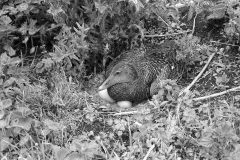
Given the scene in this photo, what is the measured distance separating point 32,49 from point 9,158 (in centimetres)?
153

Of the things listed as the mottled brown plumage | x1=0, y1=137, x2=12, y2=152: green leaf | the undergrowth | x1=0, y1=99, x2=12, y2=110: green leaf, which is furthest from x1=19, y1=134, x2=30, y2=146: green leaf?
the mottled brown plumage

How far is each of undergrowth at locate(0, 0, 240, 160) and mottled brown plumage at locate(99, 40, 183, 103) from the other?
13cm

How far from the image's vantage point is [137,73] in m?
4.81

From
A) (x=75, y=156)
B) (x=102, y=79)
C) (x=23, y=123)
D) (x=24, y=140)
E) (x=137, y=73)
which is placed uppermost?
(x=137, y=73)

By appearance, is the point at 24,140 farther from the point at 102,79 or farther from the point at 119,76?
the point at 102,79

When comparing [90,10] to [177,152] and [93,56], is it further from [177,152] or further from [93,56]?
[177,152]

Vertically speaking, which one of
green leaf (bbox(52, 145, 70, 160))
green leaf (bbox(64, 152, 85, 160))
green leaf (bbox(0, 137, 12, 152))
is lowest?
green leaf (bbox(64, 152, 85, 160))

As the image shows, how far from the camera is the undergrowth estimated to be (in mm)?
4004

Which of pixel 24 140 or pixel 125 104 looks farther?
pixel 125 104

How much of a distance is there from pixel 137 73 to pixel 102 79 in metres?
0.50

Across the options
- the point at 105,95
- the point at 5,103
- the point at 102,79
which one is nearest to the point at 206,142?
the point at 105,95

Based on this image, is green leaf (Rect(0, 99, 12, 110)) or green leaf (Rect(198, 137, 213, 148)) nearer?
green leaf (Rect(198, 137, 213, 148))

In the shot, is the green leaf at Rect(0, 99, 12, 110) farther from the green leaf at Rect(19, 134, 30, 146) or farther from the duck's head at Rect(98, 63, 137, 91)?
the duck's head at Rect(98, 63, 137, 91)

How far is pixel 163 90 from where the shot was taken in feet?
14.7
